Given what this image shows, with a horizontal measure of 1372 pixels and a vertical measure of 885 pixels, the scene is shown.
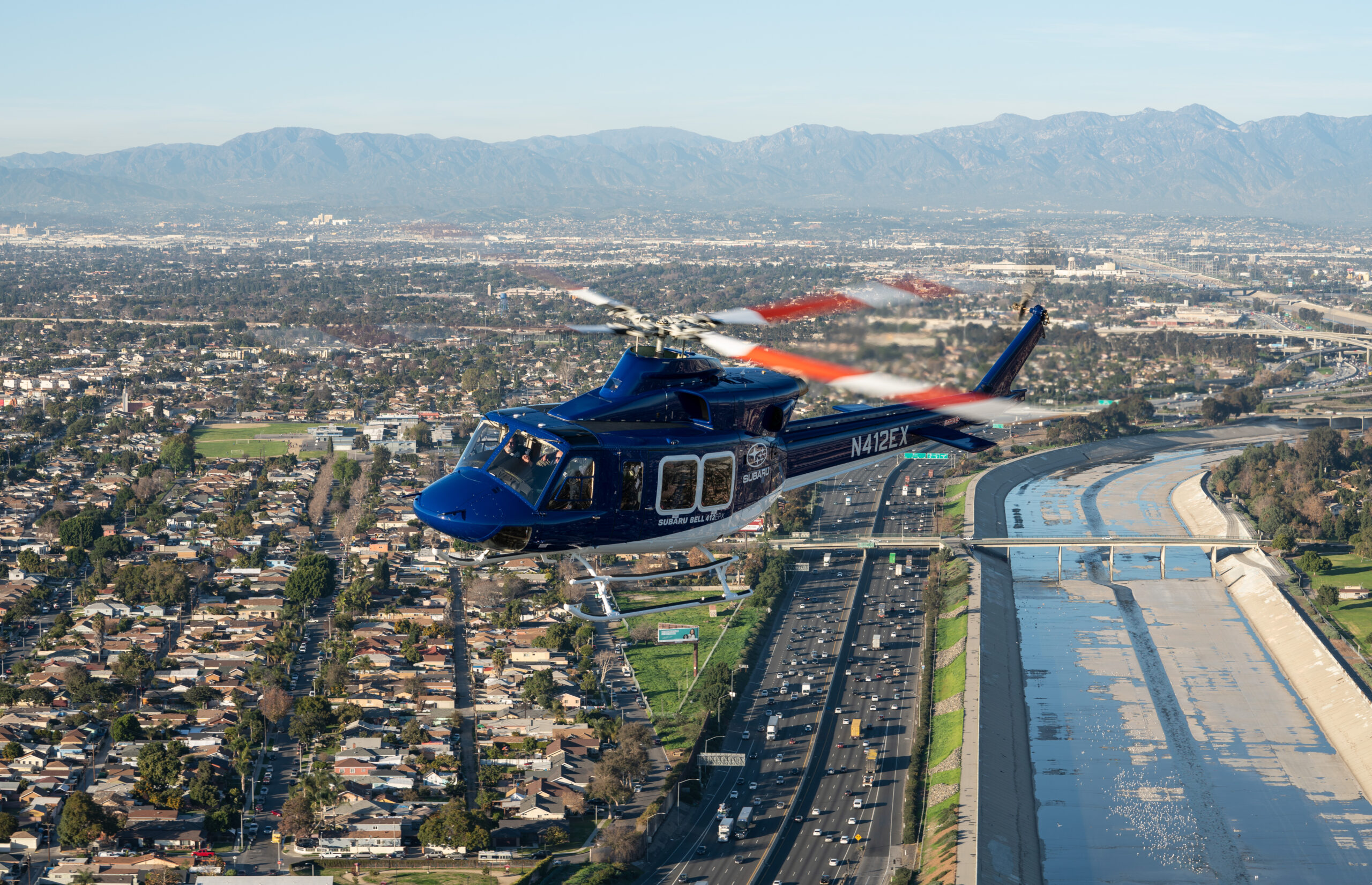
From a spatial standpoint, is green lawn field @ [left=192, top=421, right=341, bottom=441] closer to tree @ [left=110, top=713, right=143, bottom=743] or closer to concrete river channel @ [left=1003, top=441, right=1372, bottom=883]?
concrete river channel @ [left=1003, top=441, right=1372, bottom=883]

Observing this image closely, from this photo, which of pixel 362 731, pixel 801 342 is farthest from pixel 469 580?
pixel 801 342

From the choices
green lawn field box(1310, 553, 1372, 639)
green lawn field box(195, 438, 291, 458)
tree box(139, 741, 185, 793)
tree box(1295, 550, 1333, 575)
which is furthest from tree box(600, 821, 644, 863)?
green lawn field box(195, 438, 291, 458)

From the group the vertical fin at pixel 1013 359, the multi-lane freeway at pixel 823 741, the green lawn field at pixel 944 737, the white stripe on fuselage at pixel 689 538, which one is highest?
the vertical fin at pixel 1013 359

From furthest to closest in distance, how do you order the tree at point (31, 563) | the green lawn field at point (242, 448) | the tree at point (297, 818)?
the green lawn field at point (242, 448)
the tree at point (31, 563)
the tree at point (297, 818)

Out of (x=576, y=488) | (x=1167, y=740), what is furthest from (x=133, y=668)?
(x=1167, y=740)

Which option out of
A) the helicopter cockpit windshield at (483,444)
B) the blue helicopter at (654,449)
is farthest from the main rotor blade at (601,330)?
the helicopter cockpit windshield at (483,444)

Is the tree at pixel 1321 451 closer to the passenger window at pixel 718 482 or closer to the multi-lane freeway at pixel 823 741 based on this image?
the multi-lane freeway at pixel 823 741
